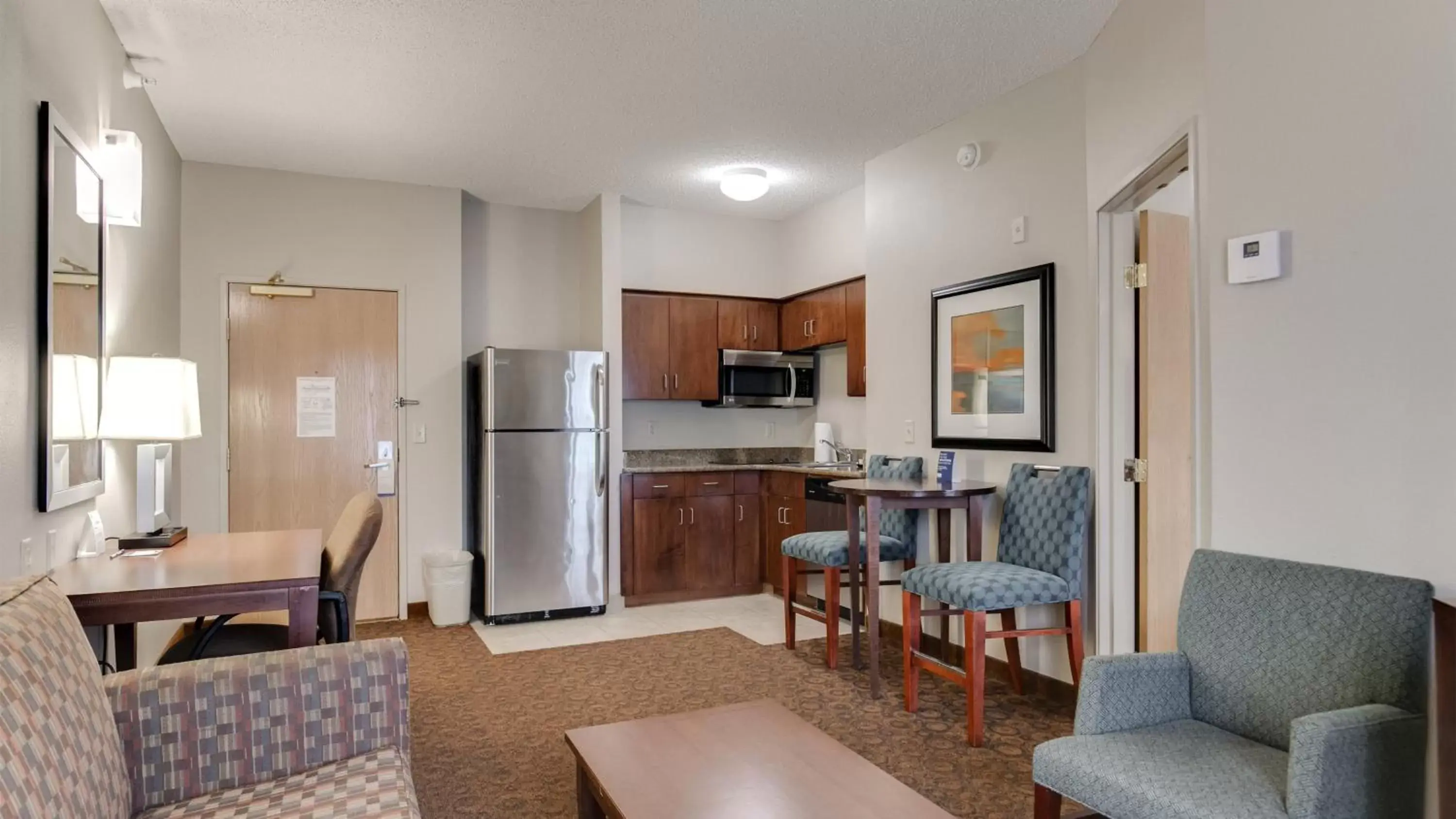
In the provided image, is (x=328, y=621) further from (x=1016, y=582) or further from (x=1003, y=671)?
(x=1003, y=671)

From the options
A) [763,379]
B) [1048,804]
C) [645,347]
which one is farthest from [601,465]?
[1048,804]

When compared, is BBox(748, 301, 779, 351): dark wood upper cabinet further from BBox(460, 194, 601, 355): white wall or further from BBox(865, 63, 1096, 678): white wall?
BBox(865, 63, 1096, 678): white wall

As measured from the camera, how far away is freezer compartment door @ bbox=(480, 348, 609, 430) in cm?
479

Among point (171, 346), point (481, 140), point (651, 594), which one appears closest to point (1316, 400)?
point (481, 140)

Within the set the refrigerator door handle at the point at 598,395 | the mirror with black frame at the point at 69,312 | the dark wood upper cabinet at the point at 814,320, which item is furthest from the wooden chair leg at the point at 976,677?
the mirror with black frame at the point at 69,312

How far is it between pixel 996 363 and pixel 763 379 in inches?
87.9

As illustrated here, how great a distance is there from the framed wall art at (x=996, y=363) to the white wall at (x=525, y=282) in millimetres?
2283

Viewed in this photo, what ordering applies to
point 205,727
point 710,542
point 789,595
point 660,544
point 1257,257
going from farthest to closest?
1. point 710,542
2. point 660,544
3. point 789,595
4. point 1257,257
5. point 205,727

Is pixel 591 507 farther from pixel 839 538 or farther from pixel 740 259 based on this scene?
pixel 740 259

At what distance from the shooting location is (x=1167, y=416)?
3182 millimetres

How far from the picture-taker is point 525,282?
5.55 m

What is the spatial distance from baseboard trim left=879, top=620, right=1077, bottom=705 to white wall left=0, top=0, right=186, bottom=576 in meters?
2.97

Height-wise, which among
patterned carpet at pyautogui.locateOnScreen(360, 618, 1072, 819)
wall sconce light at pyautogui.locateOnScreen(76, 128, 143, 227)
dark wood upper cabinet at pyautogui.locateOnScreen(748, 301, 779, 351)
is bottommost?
patterned carpet at pyautogui.locateOnScreen(360, 618, 1072, 819)

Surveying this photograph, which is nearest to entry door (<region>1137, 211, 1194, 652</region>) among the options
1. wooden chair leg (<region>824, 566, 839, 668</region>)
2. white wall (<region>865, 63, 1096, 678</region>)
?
white wall (<region>865, 63, 1096, 678</region>)
